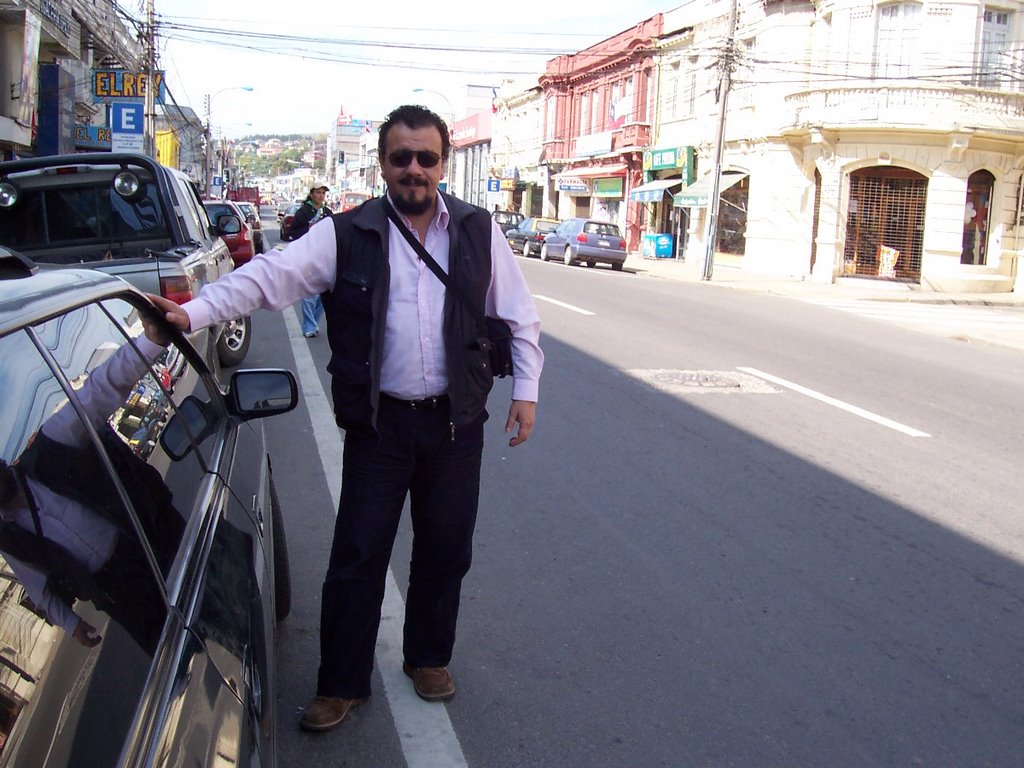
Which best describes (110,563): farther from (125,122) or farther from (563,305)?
(125,122)

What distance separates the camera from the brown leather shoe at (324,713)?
3.35 metres

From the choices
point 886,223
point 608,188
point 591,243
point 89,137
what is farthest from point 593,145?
point 89,137

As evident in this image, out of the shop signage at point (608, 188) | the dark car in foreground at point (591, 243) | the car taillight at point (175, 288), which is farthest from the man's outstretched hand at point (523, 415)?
the shop signage at point (608, 188)

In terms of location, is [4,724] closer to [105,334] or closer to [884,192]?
[105,334]

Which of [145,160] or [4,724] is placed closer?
[4,724]

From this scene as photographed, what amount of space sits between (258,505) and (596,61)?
1760 inches

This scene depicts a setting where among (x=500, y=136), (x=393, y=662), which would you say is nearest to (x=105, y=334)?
(x=393, y=662)

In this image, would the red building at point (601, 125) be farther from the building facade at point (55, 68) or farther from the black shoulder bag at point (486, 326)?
the black shoulder bag at point (486, 326)

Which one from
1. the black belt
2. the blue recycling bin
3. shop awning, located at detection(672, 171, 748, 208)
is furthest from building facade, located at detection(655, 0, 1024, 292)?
the black belt

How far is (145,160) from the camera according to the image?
7625 mm

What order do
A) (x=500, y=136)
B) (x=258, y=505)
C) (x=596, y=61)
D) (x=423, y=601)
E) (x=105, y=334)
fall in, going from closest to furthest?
1. (x=105, y=334)
2. (x=258, y=505)
3. (x=423, y=601)
4. (x=596, y=61)
5. (x=500, y=136)

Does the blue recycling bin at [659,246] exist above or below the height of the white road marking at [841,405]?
above

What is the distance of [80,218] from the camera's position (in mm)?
7902

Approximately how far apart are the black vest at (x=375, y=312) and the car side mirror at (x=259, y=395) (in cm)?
17
